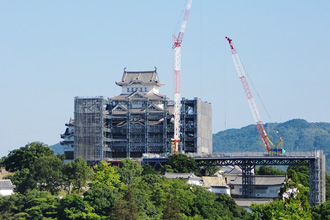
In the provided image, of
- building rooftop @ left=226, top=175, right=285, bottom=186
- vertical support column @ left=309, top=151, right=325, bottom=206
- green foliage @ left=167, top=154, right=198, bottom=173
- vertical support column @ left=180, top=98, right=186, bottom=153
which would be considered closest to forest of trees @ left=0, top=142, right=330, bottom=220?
green foliage @ left=167, top=154, right=198, bottom=173

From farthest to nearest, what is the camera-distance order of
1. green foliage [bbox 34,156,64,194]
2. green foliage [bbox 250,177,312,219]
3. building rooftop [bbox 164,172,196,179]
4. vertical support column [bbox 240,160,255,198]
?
1. vertical support column [bbox 240,160,255,198]
2. building rooftop [bbox 164,172,196,179]
3. green foliage [bbox 34,156,64,194]
4. green foliage [bbox 250,177,312,219]

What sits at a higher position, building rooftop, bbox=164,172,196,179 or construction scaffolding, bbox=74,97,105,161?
construction scaffolding, bbox=74,97,105,161

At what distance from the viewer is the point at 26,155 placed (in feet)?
513

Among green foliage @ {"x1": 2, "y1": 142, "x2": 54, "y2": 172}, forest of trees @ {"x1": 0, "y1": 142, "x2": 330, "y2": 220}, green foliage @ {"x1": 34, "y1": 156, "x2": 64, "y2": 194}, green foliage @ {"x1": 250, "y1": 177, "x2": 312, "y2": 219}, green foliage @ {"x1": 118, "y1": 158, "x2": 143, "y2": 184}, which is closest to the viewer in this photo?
green foliage @ {"x1": 250, "y1": 177, "x2": 312, "y2": 219}

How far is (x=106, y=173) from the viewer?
146 m

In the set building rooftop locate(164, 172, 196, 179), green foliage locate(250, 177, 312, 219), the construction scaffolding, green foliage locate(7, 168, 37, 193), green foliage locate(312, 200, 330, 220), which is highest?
the construction scaffolding

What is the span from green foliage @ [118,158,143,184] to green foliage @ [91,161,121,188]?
1.66 meters

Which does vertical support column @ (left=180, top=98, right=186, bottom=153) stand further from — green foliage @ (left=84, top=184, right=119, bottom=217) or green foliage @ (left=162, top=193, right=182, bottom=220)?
green foliage @ (left=162, top=193, right=182, bottom=220)

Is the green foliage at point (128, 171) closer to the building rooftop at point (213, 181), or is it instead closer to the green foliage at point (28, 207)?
the building rooftop at point (213, 181)

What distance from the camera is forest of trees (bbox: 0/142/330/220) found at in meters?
114

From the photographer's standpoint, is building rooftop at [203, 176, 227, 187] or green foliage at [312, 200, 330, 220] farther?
building rooftop at [203, 176, 227, 187]

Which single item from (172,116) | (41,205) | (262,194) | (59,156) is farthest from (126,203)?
(172,116)

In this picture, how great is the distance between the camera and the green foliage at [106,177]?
14062cm

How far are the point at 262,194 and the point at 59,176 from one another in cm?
5449
